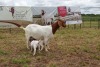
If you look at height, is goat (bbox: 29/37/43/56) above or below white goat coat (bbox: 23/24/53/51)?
below

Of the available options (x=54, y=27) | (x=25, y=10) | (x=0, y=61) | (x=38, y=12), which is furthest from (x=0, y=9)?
(x=0, y=61)

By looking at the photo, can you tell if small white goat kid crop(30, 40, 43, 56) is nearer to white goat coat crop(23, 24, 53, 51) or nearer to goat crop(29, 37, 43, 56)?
goat crop(29, 37, 43, 56)

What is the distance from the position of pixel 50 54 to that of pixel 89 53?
169cm

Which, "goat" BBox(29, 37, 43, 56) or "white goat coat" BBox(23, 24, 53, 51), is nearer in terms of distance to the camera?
"goat" BBox(29, 37, 43, 56)

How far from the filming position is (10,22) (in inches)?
768

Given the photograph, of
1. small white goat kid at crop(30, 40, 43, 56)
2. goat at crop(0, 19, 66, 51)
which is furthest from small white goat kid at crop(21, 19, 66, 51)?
small white goat kid at crop(30, 40, 43, 56)

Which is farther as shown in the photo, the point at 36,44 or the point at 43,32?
the point at 43,32

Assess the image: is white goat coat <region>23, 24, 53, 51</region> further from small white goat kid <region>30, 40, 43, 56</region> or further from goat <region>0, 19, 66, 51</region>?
small white goat kid <region>30, 40, 43, 56</region>

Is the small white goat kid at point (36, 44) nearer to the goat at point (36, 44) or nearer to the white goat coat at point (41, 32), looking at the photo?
the goat at point (36, 44)

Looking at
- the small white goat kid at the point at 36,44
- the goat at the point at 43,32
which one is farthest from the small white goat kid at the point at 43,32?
the small white goat kid at the point at 36,44

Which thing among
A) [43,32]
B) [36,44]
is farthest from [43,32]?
[36,44]

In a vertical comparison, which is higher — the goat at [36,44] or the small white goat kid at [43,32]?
the small white goat kid at [43,32]

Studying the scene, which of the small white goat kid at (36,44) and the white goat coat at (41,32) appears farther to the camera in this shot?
the white goat coat at (41,32)

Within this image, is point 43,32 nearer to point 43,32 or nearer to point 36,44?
point 43,32
